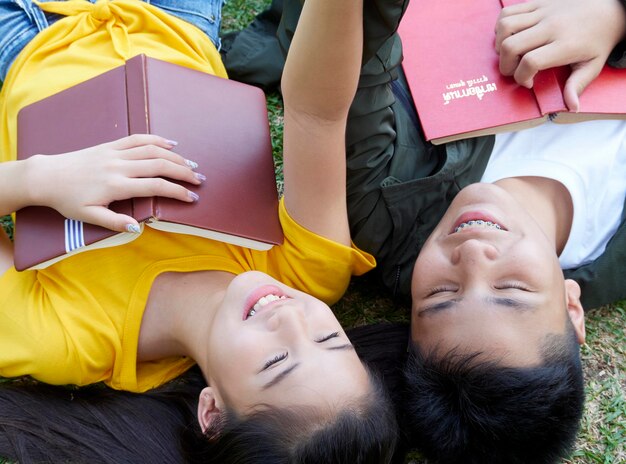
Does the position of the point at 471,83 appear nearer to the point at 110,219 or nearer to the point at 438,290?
the point at 438,290

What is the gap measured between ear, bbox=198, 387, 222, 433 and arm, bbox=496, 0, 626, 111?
3.34 feet

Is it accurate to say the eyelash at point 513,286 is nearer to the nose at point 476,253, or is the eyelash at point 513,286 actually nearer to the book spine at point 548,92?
the nose at point 476,253

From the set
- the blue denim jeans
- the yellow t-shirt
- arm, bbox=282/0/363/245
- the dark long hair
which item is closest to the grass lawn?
the dark long hair

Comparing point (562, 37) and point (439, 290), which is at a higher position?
point (562, 37)

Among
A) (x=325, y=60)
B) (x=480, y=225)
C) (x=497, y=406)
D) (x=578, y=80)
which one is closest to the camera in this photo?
(x=325, y=60)

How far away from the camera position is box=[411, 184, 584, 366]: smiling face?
1.27m

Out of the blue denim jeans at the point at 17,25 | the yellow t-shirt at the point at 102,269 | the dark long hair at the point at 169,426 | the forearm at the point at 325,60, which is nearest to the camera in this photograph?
the forearm at the point at 325,60

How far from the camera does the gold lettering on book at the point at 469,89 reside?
5.11 ft

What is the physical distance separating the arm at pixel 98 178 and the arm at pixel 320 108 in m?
0.23

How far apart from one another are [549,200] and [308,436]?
0.87 m

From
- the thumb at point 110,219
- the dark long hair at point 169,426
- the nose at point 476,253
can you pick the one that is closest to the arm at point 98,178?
the thumb at point 110,219

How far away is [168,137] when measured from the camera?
1377mm

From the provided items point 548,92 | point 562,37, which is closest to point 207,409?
point 548,92

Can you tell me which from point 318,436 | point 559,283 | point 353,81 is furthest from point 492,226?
point 318,436
